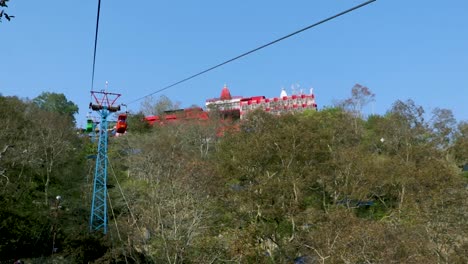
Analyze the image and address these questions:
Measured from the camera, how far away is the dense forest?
14812mm

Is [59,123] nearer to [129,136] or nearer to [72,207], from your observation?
[129,136]

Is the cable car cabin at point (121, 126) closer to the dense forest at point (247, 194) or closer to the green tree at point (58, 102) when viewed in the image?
the dense forest at point (247, 194)

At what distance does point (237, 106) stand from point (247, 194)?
35302mm

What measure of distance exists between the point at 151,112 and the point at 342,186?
2444 centimetres

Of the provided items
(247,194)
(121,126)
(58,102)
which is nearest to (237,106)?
(58,102)

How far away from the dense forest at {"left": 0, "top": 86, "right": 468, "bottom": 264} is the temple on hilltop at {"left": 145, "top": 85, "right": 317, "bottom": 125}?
5.34 metres

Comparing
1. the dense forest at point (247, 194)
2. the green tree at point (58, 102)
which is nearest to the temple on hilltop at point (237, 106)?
the dense forest at point (247, 194)

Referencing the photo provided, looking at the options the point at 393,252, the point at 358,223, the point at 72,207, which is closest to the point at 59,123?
the point at 72,207

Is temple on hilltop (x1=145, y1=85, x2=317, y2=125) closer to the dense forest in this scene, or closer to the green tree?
the dense forest

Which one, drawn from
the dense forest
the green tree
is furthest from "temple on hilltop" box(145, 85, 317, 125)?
the green tree

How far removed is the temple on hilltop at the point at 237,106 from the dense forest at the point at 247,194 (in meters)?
5.34

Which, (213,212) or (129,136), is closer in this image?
(213,212)

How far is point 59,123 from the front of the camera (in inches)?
1103

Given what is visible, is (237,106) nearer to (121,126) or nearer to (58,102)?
(58,102)
